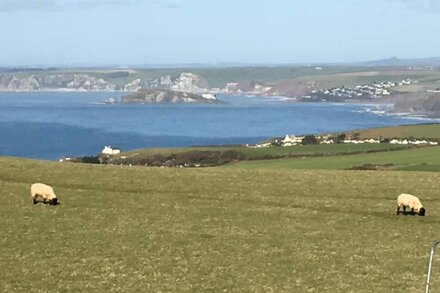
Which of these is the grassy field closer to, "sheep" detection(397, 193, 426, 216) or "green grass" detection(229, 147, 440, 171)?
"green grass" detection(229, 147, 440, 171)

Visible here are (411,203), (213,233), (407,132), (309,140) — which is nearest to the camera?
(213,233)

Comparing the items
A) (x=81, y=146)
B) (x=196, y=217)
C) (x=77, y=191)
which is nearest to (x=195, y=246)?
(x=196, y=217)

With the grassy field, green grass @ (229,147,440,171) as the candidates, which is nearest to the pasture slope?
green grass @ (229,147,440,171)

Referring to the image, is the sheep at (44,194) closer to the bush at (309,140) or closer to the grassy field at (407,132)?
the bush at (309,140)

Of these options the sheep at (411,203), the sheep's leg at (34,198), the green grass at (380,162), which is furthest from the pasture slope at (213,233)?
the green grass at (380,162)

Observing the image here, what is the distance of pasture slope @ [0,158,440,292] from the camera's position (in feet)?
70.0

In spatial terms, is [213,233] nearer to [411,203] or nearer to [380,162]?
[411,203]

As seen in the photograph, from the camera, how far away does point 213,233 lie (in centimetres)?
2755

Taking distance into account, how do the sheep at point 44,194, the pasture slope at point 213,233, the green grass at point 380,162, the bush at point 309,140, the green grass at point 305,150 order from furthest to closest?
1. the bush at point 309,140
2. the green grass at point 305,150
3. the green grass at point 380,162
4. the sheep at point 44,194
5. the pasture slope at point 213,233

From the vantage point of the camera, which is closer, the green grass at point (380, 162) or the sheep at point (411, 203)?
the sheep at point (411, 203)

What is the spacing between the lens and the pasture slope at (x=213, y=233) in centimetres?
2133

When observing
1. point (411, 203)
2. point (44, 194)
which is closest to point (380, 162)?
point (411, 203)

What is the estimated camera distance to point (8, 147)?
185250 mm

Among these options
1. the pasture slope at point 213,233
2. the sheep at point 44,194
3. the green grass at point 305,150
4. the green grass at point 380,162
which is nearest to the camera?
the pasture slope at point 213,233
